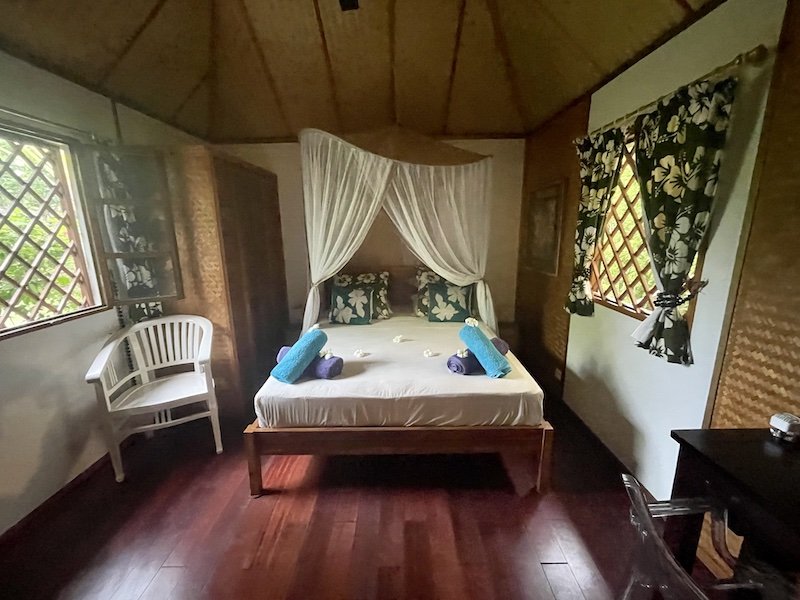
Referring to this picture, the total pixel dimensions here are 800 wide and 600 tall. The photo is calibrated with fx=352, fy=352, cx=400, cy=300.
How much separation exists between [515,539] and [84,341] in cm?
241

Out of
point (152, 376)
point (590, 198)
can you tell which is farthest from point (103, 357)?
point (590, 198)

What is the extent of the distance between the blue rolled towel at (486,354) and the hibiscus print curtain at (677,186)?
0.62 m

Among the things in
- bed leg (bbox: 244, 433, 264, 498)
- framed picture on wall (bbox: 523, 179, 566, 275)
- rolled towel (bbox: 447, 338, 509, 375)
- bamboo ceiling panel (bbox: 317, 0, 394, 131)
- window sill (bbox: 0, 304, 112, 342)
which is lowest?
bed leg (bbox: 244, 433, 264, 498)

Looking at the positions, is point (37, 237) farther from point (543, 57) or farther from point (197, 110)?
point (543, 57)

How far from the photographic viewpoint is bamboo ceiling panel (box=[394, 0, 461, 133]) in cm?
211

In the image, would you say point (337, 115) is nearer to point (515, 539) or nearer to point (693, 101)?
point (693, 101)

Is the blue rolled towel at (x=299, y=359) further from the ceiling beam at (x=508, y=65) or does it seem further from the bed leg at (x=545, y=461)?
the ceiling beam at (x=508, y=65)

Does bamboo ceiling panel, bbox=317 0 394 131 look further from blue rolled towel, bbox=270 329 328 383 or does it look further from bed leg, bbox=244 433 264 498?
bed leg, bbox=244 433 264 498

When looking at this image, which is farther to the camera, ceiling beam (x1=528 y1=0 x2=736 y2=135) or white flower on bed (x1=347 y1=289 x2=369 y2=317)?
white flower on bed (x1=347 y1=289 x2=369 y2=317)

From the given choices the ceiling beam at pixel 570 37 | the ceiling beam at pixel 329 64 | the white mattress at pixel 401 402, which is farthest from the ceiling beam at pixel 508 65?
Result: the white mattress at pixel 401 402

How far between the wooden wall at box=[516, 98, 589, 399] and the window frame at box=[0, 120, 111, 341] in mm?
2942

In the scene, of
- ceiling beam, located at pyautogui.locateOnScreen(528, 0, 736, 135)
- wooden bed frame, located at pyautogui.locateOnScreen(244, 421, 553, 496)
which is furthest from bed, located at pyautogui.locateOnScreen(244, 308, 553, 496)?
ceiling beam, located at pyautogui.locateOnScreen(528, 0, 736, 135)

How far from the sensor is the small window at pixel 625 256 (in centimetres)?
179

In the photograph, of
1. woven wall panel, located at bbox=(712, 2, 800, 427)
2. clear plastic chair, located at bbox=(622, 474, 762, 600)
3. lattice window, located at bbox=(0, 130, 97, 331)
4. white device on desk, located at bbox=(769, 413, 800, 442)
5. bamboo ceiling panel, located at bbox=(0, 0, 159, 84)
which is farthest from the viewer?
lattice window, located at bbox=(0, 130, 97, 331)
